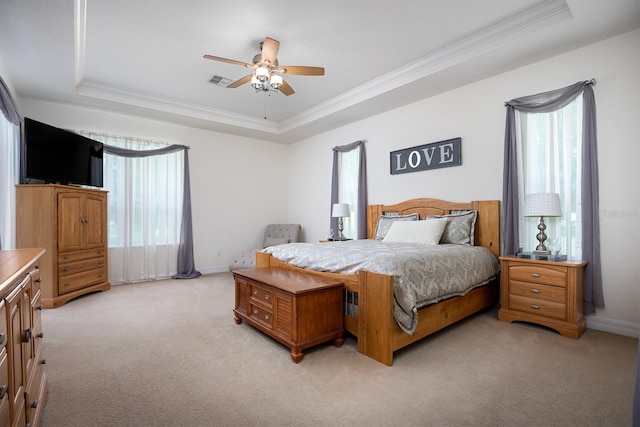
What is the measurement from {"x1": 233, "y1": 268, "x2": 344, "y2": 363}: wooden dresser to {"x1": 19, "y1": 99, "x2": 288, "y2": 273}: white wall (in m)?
3.24

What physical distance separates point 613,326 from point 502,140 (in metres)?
2.10

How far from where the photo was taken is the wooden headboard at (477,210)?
11.9 ft

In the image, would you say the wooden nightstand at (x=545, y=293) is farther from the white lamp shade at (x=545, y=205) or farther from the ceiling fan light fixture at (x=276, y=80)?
the ceiling fan light fixture at (x=276, y=80)

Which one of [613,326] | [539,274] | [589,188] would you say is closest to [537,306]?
[539,274]

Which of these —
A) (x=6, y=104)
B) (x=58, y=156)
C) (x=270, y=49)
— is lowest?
(x=58, y=156)

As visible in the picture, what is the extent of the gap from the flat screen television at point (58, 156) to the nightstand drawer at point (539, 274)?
531cm

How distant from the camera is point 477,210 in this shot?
3.78 m

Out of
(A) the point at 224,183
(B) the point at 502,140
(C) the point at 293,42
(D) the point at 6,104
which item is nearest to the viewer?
(D) the point at 6,104

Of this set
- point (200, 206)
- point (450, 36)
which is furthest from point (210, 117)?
point (450, 36)

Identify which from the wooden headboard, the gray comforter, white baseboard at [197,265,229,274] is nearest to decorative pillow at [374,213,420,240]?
the wooden headboard

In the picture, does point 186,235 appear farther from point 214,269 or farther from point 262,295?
point 262,295

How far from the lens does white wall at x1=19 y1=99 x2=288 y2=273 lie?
5324 mm

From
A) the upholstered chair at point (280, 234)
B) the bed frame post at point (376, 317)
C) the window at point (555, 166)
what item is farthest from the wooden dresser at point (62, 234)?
the window at point (555, 166)

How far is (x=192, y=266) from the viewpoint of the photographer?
5438 mm
